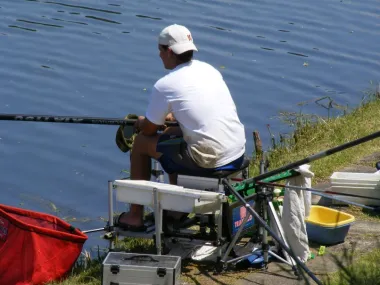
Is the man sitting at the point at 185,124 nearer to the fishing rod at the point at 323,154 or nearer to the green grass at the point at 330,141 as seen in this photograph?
the fishing rod at the point at 323,154

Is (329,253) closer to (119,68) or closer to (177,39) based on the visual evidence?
(177,39)

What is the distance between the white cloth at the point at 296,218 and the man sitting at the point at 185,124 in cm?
40

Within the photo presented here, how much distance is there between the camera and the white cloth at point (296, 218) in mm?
5730

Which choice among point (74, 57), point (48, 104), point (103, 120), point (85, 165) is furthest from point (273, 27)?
point (103, 120)

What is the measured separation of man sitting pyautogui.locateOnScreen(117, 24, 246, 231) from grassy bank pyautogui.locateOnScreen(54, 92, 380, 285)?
43 centimetres

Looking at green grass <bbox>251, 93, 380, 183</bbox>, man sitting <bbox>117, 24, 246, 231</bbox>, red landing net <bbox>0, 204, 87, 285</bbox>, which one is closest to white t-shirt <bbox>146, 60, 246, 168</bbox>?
man sitting <bbox>117, 24, 246, 231</bbox>

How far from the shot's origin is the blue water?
8.80m

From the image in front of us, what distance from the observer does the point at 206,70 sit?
6.00 m

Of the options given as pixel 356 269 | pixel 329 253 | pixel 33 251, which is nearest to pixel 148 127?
pixel 33 251

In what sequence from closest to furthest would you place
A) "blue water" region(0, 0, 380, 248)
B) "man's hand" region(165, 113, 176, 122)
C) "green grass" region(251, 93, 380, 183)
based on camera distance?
"man's hand" region(165, 113, 176, 122) < "green grass" region(251, 93, 380, 183) < "blue water" region(0, 0, 380, 248)

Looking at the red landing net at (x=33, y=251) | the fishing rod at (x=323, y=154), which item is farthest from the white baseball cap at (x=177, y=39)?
the red landing net at (x=33, y=251)

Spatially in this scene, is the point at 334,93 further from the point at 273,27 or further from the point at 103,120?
the point at 103,120

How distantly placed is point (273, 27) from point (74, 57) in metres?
3.33

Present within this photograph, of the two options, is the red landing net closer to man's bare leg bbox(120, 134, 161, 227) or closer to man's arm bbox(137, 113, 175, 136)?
man's bare leg bbox(120, 134, 161, 227)
